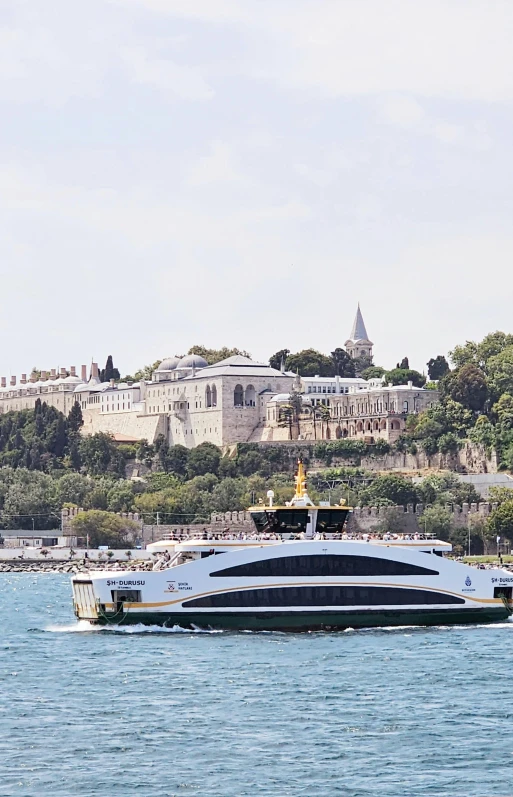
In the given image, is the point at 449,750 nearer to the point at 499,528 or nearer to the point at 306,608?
the point at 306,608

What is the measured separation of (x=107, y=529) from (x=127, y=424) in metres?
41.3

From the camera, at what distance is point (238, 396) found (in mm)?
164250

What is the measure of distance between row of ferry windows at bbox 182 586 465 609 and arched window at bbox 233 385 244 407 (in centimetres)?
11081

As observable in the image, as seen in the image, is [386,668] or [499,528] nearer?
[386,668]

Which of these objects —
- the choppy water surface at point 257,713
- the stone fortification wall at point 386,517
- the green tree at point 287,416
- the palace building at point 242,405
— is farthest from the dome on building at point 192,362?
the choppy water surface at point 257,713

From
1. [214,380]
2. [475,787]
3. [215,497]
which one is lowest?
[475,787]

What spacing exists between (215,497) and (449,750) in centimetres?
10283

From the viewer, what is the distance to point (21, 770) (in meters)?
33.5

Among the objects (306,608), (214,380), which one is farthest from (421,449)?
(306,608)

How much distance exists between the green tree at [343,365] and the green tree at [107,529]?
175ft

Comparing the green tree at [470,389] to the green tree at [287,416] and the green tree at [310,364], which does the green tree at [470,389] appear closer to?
the green tree at [287,416]

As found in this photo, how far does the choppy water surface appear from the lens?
3300 centimetres

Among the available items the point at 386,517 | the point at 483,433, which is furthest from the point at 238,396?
the point at 386,517

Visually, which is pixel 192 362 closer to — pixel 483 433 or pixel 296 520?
pixel 483 433
